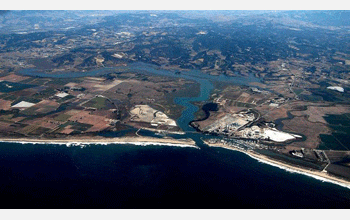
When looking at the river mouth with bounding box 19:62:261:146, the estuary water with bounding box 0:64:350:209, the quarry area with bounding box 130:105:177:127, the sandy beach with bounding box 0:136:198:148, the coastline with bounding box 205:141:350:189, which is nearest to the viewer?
the estuary water with bounding box 0:64:350:209

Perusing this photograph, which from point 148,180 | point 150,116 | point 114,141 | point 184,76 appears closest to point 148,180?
point 148,180

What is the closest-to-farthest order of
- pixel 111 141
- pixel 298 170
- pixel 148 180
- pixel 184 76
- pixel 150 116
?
pixel 148 180, pixel 298 170, pixel 111 141, pixel 150 116, pixel 184 76

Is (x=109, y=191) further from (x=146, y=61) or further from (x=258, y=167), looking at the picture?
(x=146, y=61)

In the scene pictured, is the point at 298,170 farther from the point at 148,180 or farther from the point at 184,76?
the point at 184,76

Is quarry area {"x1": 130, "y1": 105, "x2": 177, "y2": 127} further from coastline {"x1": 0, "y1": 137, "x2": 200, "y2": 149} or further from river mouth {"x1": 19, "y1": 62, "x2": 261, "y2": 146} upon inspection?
coastline {"x1": 0, "y1": 137, "x2": 200, "y2": 149}

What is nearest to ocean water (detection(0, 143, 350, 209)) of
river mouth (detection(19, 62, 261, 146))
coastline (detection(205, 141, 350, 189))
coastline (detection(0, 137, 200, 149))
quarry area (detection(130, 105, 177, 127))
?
coastline (detection(205, 141, 350, 189))

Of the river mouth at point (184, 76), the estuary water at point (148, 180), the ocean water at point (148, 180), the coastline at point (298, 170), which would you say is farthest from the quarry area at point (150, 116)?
the coastline at point (298, 170)

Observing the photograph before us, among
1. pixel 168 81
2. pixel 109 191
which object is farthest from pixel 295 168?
A: pixel 168 81

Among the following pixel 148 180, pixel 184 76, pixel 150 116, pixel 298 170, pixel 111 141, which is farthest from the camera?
pixel 184 76
